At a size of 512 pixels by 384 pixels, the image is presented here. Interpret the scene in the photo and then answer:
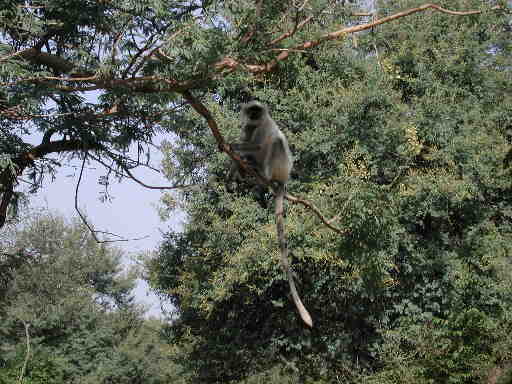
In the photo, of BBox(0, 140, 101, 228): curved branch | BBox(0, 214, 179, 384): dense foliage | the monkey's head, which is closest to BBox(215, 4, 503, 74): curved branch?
the monkey's head

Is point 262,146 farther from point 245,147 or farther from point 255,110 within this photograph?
point 255,110

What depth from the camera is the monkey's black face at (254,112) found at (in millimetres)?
6145

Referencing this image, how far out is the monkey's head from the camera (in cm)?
613

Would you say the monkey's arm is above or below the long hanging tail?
above

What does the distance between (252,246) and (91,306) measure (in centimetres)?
1883

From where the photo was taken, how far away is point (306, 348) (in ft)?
55.8

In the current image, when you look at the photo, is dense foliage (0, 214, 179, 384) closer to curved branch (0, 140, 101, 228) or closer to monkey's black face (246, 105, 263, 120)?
curved branch (0, 140, 101, 228)

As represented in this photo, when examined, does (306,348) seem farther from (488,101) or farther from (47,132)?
(47,132)

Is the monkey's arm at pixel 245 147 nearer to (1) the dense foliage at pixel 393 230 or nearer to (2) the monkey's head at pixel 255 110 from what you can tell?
(2) the monkey's head at pixel 255 110

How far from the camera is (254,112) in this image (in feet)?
20.3

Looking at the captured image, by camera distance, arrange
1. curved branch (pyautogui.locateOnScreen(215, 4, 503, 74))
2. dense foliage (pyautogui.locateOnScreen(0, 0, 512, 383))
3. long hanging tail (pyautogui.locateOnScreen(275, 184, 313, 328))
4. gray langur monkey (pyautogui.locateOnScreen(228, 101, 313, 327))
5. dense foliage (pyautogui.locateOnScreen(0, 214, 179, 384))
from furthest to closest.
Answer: dense foliage (pyautogui.locateOnScreen(0, 214, 179, 384)) → dense foliage (pyautogui.locateOnScreen(0, 0, 512, 383)) → gray langur monkey (pyautogui.locateOnScreen(228, 101, 313, 327)) → curved branch (pyautogui.locateOnScreen(215, 4, 503, 74)) → long hanging tail (pyautogui.locateOnScreen(275, 184, 313, 328))

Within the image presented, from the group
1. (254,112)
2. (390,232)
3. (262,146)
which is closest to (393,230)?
(390,232)

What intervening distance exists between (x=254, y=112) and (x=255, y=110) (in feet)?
0.10

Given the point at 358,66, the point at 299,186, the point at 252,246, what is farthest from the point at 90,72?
the point at 358,66
